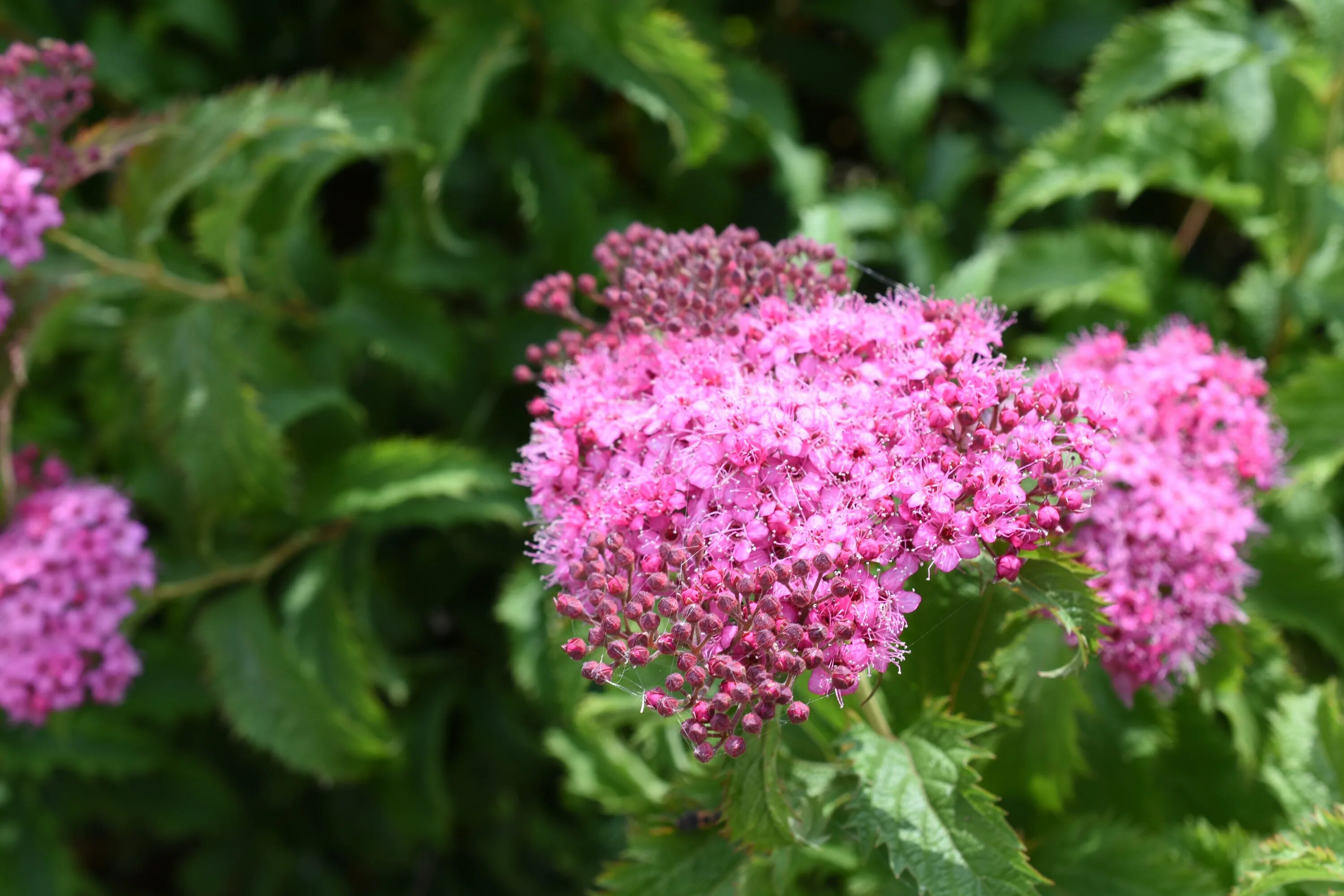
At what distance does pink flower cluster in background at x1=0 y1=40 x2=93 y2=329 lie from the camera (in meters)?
2.16

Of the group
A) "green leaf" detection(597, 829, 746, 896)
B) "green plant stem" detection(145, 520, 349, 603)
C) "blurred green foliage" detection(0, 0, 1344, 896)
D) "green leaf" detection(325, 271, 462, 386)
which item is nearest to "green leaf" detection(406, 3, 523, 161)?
"blurred green foliage" detection(0, 0, 1344, 896)

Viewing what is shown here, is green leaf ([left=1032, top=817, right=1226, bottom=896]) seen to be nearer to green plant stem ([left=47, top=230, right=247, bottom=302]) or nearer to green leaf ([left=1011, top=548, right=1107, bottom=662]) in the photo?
green leaf ([left=1011, top=548, right=1107, bottom=662])

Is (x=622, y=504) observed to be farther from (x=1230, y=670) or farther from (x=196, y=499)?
(x=196, y=499)

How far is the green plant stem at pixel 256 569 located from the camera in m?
2.82

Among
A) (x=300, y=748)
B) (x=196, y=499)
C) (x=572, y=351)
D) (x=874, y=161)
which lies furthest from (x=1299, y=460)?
(x=196, y=499)

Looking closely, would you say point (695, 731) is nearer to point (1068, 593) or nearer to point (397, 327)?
point (1068, 593)

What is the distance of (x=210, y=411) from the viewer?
2.59 m

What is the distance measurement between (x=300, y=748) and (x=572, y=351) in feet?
4.63

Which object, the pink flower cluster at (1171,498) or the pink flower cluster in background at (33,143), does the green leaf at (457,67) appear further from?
the pink flower cluster at (1171,498)

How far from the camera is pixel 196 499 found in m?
2.72

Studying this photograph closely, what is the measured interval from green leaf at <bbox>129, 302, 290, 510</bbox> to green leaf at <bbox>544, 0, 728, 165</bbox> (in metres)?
1.17

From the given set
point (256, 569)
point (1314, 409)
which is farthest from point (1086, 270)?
point (256, 569)

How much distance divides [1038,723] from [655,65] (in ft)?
5.97

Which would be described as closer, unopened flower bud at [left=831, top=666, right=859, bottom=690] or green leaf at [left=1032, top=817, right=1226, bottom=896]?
unopened flower bud at [left=831, top=666, right=859, bottom=690]
